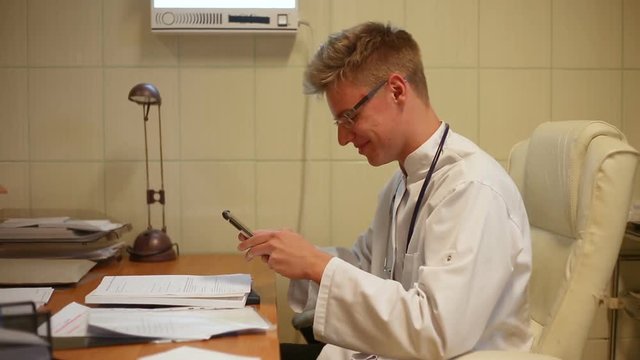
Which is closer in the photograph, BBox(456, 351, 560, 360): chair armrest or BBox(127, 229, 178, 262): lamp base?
BBox(456, 351, 560, 360): chair armrest

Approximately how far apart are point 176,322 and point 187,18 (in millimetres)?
1177

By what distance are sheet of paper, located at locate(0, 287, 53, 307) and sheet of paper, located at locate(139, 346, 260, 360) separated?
49 centimetres

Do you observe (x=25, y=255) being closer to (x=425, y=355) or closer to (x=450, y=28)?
(x=425, y=355)

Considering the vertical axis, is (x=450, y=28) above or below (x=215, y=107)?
above

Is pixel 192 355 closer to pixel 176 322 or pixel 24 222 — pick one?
pixel 176 322

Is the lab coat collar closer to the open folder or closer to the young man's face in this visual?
the young man's face

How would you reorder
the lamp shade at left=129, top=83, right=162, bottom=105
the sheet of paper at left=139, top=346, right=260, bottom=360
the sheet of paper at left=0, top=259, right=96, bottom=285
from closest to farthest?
the sheet of paper at left=139, top=346, right=260, bottom=360 → the sheet of paper at left=0, top=259, right=96, bottom=285 → the lamp shade at left=129, top=83, right=162, bottom=105

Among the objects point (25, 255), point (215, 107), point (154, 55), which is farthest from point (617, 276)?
point (25, 255)

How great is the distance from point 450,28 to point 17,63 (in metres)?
1.50

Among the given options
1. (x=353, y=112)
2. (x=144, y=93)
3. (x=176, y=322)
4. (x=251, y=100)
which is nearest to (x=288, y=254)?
(x=176, y=322)

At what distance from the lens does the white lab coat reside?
106 cm

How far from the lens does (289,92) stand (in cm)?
209

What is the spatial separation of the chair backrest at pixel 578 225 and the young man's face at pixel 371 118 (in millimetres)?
364

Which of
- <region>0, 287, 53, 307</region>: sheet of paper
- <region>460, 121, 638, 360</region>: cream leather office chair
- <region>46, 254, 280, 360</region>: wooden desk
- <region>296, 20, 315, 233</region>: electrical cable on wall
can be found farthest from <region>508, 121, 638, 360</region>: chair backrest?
<region>0, 287, 53, 307</region>: sheet of paper
